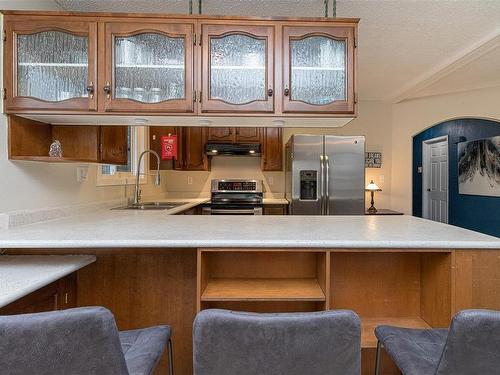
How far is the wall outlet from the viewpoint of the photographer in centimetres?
248

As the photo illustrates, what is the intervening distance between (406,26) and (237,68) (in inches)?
64.1

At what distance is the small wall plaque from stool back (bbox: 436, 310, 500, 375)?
441cm

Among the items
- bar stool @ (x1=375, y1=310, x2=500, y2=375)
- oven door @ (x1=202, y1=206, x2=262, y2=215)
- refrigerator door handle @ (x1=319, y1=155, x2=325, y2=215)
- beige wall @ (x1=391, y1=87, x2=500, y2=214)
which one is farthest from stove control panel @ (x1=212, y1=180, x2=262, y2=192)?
bar stool @ (x1=375, y1=310, x2=500, y2=375)

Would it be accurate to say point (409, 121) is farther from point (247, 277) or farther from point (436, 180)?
point (247, 277)

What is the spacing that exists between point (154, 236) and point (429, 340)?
121 cm

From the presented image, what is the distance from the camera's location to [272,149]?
4566mm

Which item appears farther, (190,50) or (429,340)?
(190,50)

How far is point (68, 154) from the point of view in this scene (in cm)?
223

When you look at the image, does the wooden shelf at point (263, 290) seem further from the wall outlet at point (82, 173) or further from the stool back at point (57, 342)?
the wall outlet at point (82, 173)

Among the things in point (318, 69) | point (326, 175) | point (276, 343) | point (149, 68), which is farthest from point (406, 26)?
point (276, 343)

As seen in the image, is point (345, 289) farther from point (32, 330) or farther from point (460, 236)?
point (32, 330)

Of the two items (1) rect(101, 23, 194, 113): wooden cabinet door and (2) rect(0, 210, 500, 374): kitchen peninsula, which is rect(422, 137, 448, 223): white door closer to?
(2) rect(0, 210, 500, 374): kitchen peninsula

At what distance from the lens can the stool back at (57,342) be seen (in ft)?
2.54

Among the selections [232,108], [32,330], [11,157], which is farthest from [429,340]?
[11,157]
